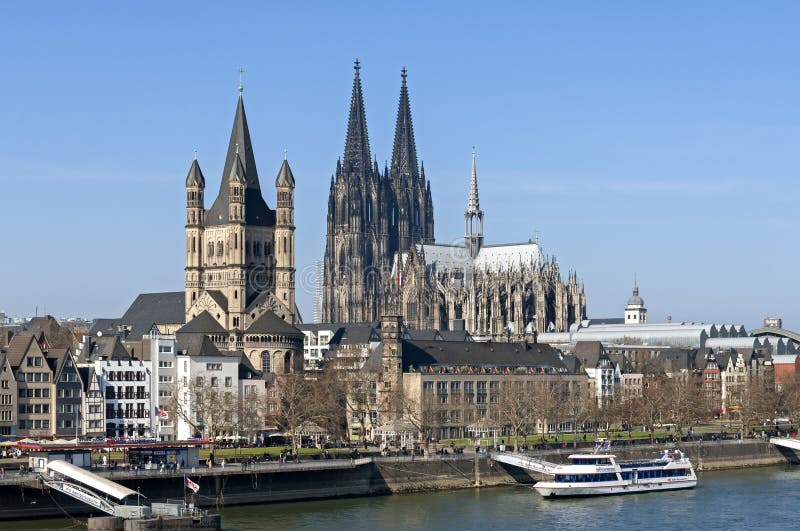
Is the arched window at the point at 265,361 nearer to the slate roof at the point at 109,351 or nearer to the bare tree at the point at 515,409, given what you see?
the slate roof at the point at 109,351

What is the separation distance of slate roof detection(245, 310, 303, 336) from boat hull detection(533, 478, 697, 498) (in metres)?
64.4

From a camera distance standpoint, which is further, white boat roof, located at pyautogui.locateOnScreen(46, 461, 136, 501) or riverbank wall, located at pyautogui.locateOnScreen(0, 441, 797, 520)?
riverbank wall, located at pyautogui.locateOnScreen(0, 441, 797, 520)

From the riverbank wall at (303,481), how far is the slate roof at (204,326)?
5768cm

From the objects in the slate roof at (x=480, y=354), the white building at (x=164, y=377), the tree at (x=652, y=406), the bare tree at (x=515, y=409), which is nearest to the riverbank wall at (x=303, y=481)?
the bare tree at (x=515, y=409)

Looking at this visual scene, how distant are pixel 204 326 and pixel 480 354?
3079cm

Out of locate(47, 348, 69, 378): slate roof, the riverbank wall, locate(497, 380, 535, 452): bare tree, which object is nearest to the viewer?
the riverbank wall

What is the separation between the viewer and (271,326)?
184m

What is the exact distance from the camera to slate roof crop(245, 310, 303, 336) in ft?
600

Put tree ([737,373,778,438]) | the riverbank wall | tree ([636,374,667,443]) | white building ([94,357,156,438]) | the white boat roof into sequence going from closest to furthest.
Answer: the white boat roof → the riverbank wall → white building ([94,357,156,438]) → tree ([636,374,667,443]) → tree ([737,373,778,438])

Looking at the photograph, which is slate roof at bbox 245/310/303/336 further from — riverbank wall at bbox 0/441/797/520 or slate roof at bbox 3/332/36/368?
Answer: riverbank wall at bbox 0/441/797/520

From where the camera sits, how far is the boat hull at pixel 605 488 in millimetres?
120938

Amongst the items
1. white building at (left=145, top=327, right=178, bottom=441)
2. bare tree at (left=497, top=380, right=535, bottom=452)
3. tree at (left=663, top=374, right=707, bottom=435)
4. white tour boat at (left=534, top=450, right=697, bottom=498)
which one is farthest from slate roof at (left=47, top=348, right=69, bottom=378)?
tree at (left=663, top=374, right=707, bottom=435)

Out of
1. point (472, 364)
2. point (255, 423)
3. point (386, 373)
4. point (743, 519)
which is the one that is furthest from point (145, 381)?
point (743, 519)

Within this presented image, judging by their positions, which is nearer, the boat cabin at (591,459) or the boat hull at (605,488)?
the boat hull at (605,488)
